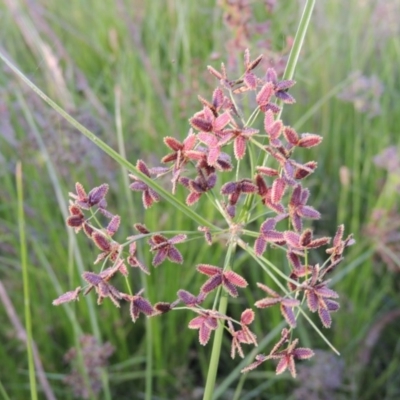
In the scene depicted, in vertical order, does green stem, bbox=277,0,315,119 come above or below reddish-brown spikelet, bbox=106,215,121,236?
above

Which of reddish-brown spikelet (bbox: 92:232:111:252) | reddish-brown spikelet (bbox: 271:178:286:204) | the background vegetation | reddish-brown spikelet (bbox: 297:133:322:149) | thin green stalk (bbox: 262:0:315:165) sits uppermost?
thin green stalk (bbox: 262:0:315:165)

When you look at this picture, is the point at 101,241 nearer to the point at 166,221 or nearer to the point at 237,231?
the point at 237,231

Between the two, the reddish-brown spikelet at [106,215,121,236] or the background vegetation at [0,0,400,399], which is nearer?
the reddish-brown spikelet at [106,215,121,236]

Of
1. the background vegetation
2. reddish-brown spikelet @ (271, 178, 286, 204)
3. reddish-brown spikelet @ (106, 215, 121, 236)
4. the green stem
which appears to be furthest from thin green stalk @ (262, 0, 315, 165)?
the background vegetation

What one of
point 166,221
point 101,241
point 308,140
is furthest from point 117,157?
point 166,221

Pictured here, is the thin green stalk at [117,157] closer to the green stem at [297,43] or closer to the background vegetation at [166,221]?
the green stem at [297,43]

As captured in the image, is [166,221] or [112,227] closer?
[112,227]

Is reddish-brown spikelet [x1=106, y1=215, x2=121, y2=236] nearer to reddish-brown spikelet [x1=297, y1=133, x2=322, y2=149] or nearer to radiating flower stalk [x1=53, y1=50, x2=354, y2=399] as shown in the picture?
radiating flower stalk [x1=53, y1=50, x2=354, y2=399]

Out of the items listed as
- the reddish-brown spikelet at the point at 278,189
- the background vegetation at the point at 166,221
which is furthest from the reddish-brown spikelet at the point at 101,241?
the background vegetation at the point at 166,221

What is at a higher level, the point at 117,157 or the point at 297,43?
the point at 297,43

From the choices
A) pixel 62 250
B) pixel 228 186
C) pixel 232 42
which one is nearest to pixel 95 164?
A: pixel 62 250
